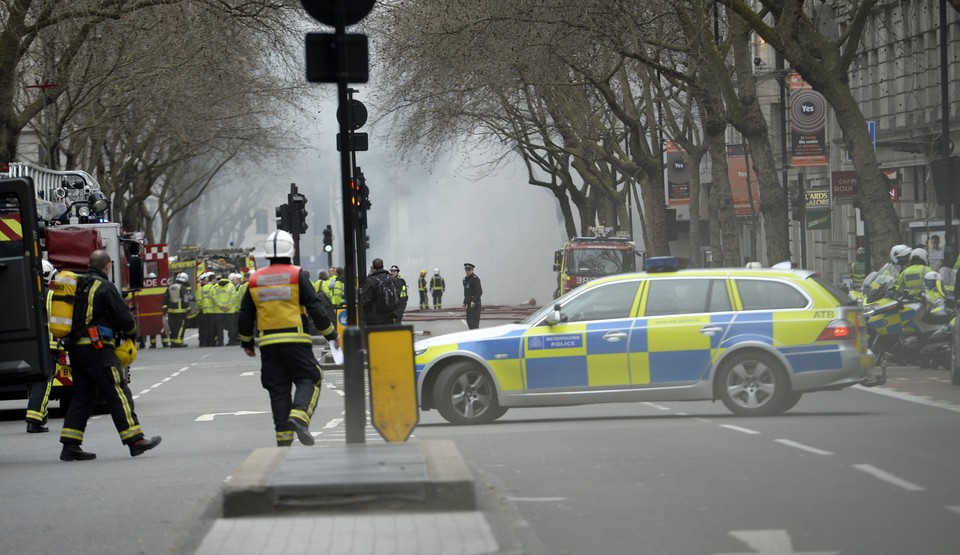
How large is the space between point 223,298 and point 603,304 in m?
24.7

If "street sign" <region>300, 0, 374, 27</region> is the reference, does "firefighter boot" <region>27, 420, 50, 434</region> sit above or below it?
below

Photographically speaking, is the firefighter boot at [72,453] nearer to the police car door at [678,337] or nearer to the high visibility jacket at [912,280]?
the police car door at [678,337]

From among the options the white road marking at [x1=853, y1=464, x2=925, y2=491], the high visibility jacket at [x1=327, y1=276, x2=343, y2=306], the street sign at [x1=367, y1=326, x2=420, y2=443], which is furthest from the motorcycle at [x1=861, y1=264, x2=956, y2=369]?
the street sign at [x1=367, y1=326, x2=420, y2=443]

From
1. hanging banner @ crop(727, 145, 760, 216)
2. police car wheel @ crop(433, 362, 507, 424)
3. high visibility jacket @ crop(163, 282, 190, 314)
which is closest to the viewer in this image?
police car wheel @ crop(433, 362, 507, 424)

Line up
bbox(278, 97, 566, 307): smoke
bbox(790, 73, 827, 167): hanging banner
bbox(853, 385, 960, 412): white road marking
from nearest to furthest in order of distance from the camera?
1. bbox(853, 385, 960, 412): white road marking
2. bbox(790, 73, 827, 167): hanging banner
3. bbox(278, 97, 566, 307): smoke

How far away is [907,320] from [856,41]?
529cm

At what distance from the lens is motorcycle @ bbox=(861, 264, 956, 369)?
22.2m

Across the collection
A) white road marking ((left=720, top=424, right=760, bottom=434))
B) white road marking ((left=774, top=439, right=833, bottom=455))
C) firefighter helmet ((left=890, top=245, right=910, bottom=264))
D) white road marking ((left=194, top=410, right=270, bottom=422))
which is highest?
firefighter helmet ((left=890, top=245, right=910, bottom=264))

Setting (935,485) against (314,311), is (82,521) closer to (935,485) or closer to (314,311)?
(314,311)

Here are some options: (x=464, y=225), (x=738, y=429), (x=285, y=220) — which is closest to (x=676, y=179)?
(x=285, y=220)

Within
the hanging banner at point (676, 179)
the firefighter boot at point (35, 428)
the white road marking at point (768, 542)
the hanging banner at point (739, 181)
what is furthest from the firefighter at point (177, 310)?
the white road marking at point (768, 542)

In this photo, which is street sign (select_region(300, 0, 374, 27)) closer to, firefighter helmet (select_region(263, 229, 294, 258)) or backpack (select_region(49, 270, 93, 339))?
firefighter helmet (select_region(263, 229, 294, 258))

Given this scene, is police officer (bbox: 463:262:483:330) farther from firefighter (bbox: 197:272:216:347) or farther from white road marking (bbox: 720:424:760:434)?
white road marking (bbox: 720:424:760:434)

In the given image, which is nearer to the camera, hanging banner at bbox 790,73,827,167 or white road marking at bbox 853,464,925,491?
white road marking at bbox 853,464,925,491
